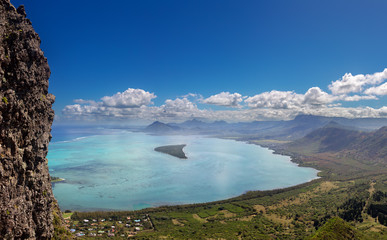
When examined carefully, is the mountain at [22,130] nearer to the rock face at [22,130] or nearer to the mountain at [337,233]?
the rock face at [22,130]

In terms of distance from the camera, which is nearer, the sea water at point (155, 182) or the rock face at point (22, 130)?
the rock face at point (22, 130)

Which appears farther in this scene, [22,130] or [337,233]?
[337,233]

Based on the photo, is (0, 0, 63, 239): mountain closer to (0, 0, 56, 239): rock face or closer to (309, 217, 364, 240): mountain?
(0, 0, 56, 239): rock face

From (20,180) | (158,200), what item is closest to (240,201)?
(158,200)

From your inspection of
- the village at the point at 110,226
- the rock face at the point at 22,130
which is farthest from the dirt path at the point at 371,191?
the rock face at the point at 22,130

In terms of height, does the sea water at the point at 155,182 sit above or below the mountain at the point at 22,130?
below

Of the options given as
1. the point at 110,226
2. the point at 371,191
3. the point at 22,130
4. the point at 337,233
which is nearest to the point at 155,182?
the point at 110,226

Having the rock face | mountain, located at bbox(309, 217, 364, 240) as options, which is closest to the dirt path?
mountain, located at bbox(309, 217, 364, 240)

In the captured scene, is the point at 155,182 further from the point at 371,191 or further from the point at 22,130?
the point at 371,191
